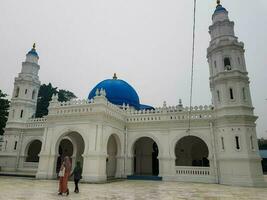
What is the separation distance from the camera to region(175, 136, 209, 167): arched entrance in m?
24.0

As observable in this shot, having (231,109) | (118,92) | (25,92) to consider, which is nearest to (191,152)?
(231,109)

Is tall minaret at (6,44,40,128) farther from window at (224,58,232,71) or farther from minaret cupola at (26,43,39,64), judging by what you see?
window at (224,58,232,71)

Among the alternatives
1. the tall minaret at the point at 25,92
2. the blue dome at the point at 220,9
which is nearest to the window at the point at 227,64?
the blue dome at the point at 220,9

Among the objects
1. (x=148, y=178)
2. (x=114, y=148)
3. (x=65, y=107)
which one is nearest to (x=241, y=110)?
(x=148, y=178)

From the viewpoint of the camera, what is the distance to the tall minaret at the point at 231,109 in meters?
17.0

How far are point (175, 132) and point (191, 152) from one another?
564 centimetres

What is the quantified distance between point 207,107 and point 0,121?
25.0 metres

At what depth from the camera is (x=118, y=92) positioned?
25.3 meters

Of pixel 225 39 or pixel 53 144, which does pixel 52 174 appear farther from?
pixel 225 39

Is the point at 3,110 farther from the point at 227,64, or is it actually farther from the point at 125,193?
the point at 227,64

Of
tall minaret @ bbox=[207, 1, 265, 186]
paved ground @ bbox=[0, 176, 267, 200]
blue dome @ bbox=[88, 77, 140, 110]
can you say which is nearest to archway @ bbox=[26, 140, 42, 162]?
blue dome @ bbox=[88, 77, 140, 110]

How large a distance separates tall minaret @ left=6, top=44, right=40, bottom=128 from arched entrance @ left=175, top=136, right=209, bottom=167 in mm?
19562

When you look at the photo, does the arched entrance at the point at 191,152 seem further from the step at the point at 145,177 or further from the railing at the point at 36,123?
the railing at the point at 36,123

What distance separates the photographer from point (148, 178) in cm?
2038
